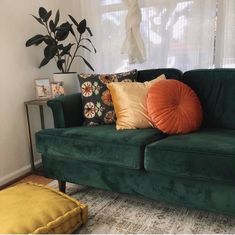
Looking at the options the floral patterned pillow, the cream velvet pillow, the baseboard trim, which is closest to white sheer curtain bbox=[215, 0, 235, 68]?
the cream velvet pillow

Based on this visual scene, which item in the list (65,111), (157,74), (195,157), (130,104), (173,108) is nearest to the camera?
(195,157)

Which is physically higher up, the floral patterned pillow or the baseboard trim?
the floral patterned pillow

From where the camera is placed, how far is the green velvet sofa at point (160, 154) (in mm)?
1451

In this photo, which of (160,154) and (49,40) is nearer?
(160,154)

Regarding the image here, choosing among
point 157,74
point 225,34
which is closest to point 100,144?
point 157,74

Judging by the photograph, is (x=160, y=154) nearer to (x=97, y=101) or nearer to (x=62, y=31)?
(x=97, y=101)

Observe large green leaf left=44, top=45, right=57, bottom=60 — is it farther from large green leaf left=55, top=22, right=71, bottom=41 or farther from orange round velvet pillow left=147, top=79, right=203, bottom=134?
orange round velvet pillow left=147, top=79, right=203, bottom=134

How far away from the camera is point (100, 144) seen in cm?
173

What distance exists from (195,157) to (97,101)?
3.06 ft

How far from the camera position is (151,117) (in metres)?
1.83

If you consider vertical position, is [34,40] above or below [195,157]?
above

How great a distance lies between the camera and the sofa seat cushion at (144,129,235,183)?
1385 mm

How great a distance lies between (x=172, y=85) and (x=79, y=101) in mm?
755

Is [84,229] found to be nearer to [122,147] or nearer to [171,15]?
[122,147]
